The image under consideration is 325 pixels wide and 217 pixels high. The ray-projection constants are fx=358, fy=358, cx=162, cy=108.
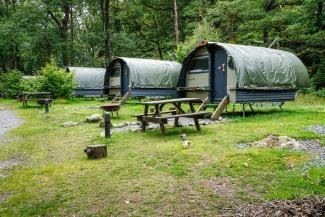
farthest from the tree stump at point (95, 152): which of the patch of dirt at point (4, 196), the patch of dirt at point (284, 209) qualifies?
the patch of dirt at point (284, 209)

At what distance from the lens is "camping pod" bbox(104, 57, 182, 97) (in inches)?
823

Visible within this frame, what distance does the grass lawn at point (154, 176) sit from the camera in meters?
4.76

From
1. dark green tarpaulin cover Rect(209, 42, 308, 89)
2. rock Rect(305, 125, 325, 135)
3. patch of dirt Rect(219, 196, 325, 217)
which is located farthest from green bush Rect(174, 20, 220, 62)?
patch of dirt Rect(219, 196, 325, 217)

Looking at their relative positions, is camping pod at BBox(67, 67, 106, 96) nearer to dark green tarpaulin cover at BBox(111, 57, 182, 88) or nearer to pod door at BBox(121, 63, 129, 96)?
pod door at BBox(121, 63, 129, 96)

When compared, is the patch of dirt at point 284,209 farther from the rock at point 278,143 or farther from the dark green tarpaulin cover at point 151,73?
the dark green tarpaulin cover at point 151,73

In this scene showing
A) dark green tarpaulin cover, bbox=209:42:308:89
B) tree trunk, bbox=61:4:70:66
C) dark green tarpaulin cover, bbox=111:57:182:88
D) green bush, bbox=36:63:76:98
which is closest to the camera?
dark green tarpaulin cover, bbox=209:42:308:89

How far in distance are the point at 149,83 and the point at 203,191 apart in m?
16.4

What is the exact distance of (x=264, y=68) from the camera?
14000mm

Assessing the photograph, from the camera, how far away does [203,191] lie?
512 centimetres

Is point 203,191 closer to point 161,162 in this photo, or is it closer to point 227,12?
point 161,162

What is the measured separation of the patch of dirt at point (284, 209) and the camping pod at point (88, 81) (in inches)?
1011

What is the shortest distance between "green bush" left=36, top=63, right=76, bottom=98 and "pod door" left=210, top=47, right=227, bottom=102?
38.5 feet

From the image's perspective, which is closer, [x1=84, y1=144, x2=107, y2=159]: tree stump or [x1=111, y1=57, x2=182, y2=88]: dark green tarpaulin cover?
[x1=84, y1=144, x2=107, y2=159]: tree stump

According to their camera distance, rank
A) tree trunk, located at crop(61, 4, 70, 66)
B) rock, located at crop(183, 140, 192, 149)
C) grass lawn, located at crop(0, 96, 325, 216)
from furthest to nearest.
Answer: tree trunk, located at crop(61, 4, 70, 66) → rock, located at crop(183, 140, 192, 149) → grass lawn, located at crop(0, 96, 325, 216)
